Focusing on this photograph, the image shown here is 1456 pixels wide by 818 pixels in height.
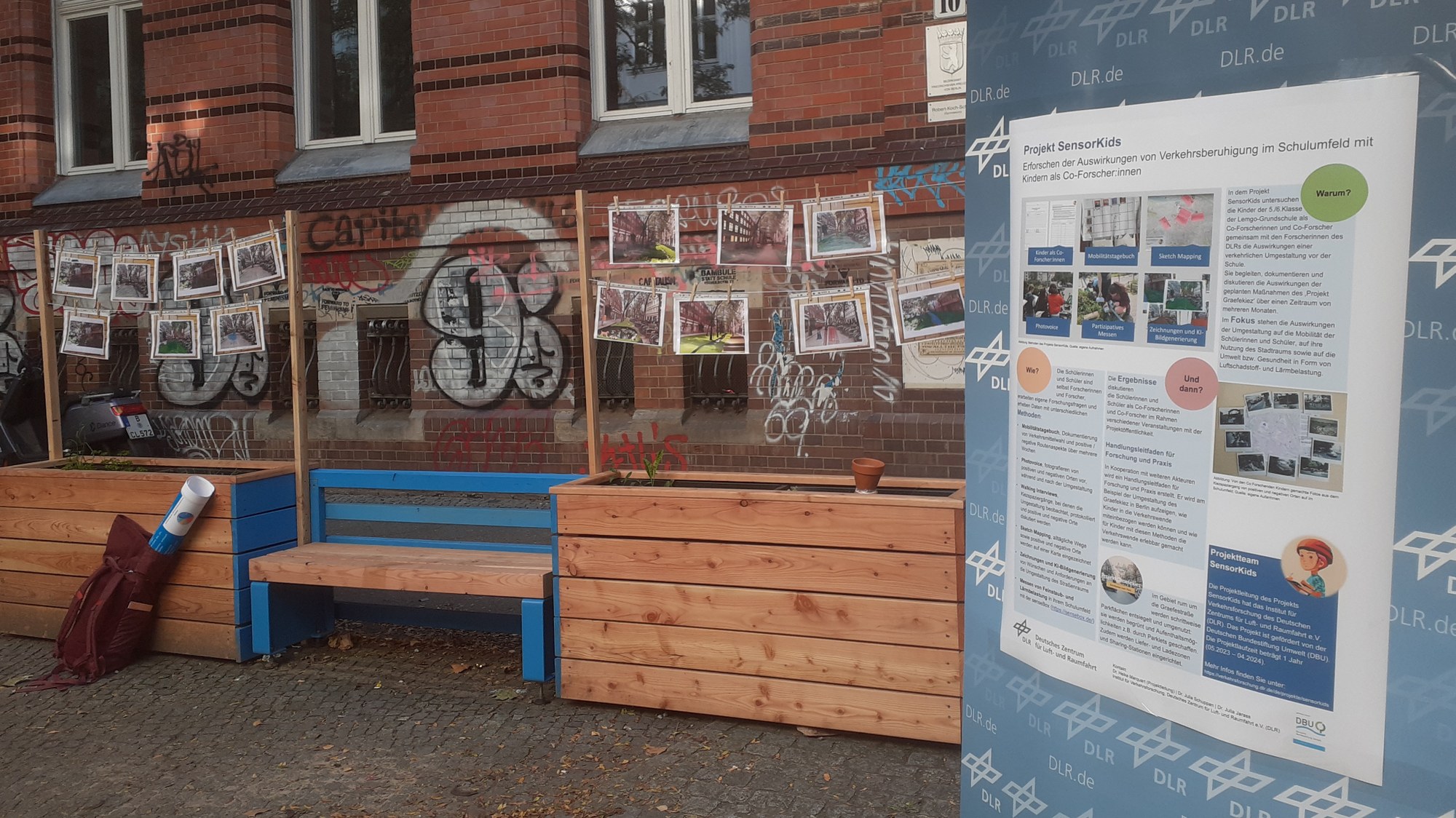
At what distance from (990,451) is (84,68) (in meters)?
13.4

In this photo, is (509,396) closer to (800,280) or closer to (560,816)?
(800,280)

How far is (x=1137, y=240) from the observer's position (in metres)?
1.99

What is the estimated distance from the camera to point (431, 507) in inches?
233

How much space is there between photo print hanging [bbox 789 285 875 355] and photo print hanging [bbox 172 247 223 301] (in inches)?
139

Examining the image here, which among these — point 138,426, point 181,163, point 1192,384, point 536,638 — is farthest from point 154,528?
point 181,163

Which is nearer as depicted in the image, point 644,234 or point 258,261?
point 644,234

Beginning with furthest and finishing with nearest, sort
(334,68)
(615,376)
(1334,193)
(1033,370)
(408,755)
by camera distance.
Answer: (334,68) < (615,376) < (408,755) < (1033,370) < (1334,193)

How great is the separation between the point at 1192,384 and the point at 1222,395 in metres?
0.06

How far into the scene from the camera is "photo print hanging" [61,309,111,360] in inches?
268

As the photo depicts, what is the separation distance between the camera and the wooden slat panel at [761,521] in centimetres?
432

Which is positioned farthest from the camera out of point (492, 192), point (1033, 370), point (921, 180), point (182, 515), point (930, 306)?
point (492, 192)

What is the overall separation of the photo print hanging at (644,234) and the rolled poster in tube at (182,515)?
241cm

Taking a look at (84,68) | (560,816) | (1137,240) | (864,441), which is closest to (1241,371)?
(1137,240)

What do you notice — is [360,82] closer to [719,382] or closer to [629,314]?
[719,382]
